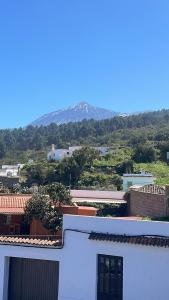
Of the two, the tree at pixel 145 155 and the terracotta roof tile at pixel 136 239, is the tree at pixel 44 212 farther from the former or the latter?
the tree at pixel 145 155

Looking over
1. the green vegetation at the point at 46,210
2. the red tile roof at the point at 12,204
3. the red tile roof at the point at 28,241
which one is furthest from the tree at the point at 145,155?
the red tile roof at the point at 28,241

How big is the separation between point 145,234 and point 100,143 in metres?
98.0

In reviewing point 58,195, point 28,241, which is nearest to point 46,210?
point 58,195

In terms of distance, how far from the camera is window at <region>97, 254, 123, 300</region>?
575 inches

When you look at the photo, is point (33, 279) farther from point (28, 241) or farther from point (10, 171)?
point (10, 171)

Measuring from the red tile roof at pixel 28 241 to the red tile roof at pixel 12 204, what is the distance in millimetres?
6083

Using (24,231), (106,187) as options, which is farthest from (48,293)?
(106,187)

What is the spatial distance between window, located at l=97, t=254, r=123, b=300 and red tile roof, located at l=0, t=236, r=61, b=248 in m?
1.83

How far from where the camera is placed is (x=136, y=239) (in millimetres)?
14188

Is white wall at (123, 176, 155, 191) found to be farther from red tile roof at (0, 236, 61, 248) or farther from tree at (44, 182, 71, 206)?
red tile roof at (0, 236, 61, 248)

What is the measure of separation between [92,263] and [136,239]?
1.86 metres

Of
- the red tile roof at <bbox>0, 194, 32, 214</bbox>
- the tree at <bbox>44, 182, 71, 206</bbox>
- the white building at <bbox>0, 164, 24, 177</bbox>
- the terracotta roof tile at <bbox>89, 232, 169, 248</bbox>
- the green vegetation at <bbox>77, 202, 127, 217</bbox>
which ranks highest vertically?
the white building at <bbox>0, 164, 24, 177</bbox>

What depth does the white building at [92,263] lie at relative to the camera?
13945 millimetres

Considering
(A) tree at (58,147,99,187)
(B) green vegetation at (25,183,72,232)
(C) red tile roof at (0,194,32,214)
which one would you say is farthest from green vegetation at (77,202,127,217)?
(A) tree at (58,147,99,187)
